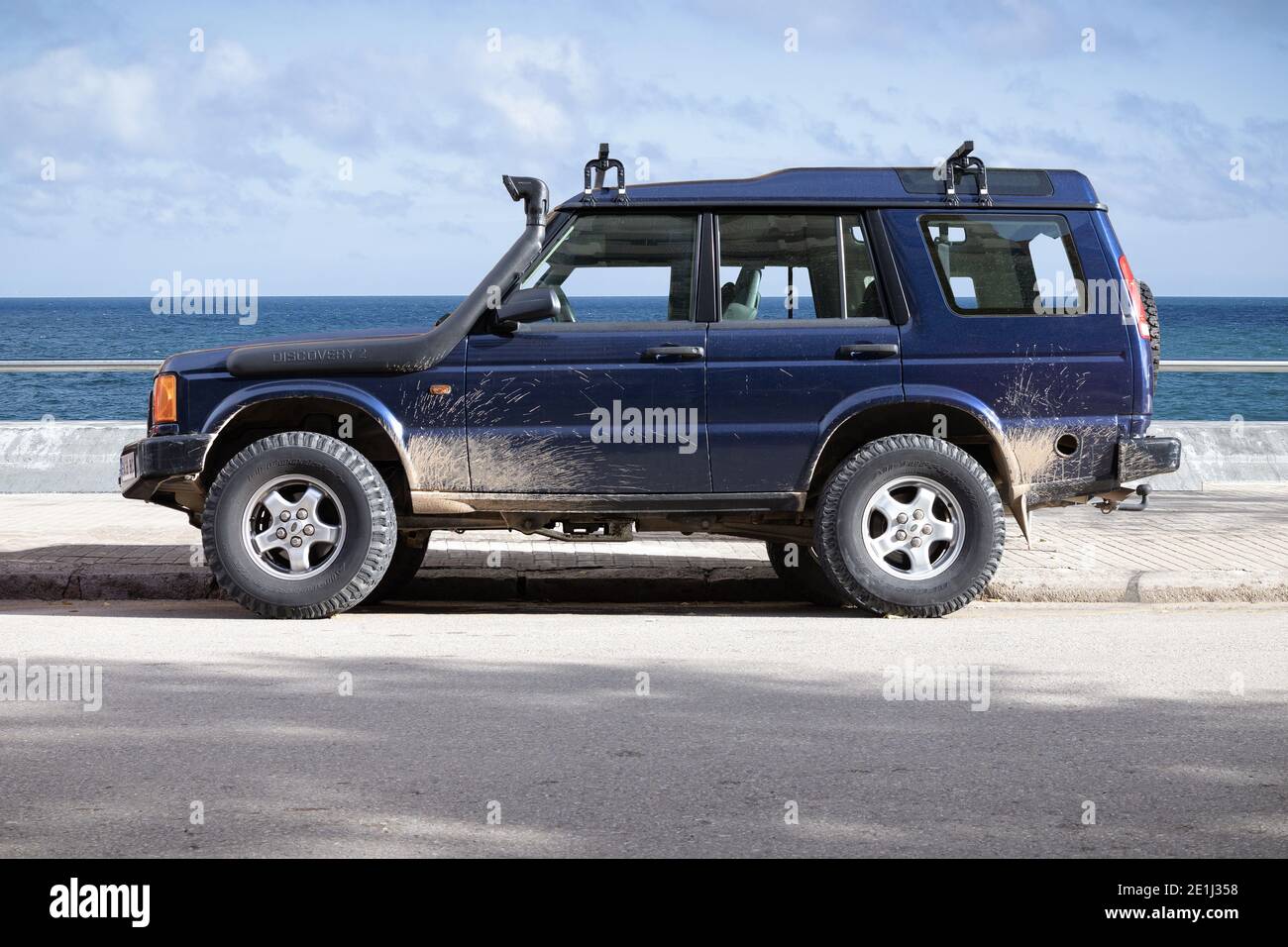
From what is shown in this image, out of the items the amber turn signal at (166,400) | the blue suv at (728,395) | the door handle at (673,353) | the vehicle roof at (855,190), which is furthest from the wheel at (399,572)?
the vehicle roof at (855,190)

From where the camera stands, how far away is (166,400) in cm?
779

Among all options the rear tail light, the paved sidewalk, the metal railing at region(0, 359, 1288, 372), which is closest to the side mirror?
the paved sidewalk

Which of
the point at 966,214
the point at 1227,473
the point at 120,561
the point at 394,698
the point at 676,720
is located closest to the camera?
the point at 676,720

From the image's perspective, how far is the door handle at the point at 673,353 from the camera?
7.55 m

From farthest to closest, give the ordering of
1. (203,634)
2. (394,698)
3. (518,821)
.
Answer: (203,634) → (394,698) → (518,821)

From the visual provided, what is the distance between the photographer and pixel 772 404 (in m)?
7.57

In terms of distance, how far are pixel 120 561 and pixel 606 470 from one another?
116 inches

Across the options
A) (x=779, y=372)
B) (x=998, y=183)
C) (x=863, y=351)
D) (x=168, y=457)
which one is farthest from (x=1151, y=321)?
(x=168, y=457)

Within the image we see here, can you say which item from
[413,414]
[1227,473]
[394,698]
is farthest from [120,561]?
[1227,473]

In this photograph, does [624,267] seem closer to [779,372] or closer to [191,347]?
[779,372]

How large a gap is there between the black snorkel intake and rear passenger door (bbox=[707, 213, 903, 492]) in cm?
103

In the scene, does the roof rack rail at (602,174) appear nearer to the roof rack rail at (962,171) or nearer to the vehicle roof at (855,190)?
the vehicle roof at (855,190)

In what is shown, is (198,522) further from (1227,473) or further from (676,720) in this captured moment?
(1227,473)

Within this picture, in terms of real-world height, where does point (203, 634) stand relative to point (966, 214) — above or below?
below
